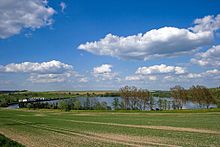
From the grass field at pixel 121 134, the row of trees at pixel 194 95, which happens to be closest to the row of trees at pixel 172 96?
the row of trees at pixel 194 95

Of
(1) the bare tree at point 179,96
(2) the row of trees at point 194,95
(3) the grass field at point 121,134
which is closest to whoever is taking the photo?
(3) the grass field at point 121,134

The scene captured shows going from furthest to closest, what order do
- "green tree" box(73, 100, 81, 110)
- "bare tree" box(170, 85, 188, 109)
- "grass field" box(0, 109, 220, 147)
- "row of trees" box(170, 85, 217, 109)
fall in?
1. "green tree" box(73, 100, 81, 110)
2. "bare tree" box(170, 85, 188, 109)
3. "row of trees" box(170, 85, 217, 109)
4. "grass field" box(0, 109, 220, 147)

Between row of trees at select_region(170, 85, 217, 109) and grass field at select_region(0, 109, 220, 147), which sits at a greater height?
row of trees at select_region(170, 85, 217, 109)

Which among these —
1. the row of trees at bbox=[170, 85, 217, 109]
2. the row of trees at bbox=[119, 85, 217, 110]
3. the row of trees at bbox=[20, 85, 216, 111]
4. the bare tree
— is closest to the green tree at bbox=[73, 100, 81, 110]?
the row of trees at bbox=[20, 85, 216, 111]

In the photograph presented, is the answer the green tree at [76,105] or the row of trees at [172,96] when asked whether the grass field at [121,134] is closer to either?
the row of trees at [172,96]

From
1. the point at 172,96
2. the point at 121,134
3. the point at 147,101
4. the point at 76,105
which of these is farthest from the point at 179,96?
the point at 121,134

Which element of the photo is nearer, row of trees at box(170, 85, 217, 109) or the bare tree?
row of trees at box(170, 85, 217, 109)

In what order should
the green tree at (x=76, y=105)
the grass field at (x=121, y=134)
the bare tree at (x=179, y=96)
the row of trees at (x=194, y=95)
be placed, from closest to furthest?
the grass field at (x=121, y=134) < the row of trees at (x=194, y=95) < the bare tree at (x=179, y=96) < the green tree at (x=76, y=105)

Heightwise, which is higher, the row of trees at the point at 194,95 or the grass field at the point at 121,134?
the row of trees at the point at 194,95

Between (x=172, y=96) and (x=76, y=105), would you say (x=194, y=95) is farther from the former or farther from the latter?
(x=76, y=105)

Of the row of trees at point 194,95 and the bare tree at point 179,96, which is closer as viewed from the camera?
the row of trees at point 194,95

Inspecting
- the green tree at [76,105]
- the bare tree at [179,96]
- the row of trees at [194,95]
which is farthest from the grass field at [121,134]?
the green tree at [76,105]

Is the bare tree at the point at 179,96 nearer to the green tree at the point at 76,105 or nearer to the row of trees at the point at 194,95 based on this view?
the row of trees at the point at 194,95

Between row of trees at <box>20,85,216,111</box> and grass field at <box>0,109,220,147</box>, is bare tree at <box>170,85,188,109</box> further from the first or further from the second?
grass field at <box>0,109,220,147</box>
